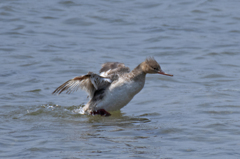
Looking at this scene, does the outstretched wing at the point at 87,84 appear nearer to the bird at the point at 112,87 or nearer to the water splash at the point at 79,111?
the bird at the point at 112,87

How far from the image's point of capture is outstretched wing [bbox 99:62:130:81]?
26.1 feet

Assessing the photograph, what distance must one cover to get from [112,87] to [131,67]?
125 inches

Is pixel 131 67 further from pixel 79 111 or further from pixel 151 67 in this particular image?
pixel 151 67

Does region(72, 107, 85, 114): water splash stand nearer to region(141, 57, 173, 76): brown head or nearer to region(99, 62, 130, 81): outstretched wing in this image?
region(99, 62, 130, 81): outstretched wing

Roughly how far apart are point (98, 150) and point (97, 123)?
158cm

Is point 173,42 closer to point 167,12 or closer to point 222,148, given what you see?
point 167,12

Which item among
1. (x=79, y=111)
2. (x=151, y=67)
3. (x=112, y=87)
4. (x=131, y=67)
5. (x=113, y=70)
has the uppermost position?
(x=151, y=67)

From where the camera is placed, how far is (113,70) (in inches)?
335

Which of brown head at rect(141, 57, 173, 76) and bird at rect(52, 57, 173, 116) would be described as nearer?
bird at rect(52, 57, 173, 116)

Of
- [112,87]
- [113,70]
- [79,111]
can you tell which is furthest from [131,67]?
[112,87]

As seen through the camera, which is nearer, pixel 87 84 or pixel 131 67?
pixel 87 84

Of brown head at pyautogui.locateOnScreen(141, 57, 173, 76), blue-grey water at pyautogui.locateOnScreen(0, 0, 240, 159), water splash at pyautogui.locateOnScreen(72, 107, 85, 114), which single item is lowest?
water splash at pyautogui.locateOnScreen(72, 107, 85, 114)

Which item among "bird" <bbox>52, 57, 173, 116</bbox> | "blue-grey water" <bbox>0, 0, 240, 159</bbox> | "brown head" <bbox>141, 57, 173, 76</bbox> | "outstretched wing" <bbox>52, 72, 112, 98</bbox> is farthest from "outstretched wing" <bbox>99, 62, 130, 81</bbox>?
"blue-grey water" <bbox>0, 0, 240, 159</bbox>

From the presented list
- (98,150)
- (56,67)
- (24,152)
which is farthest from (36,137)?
(56,67)
